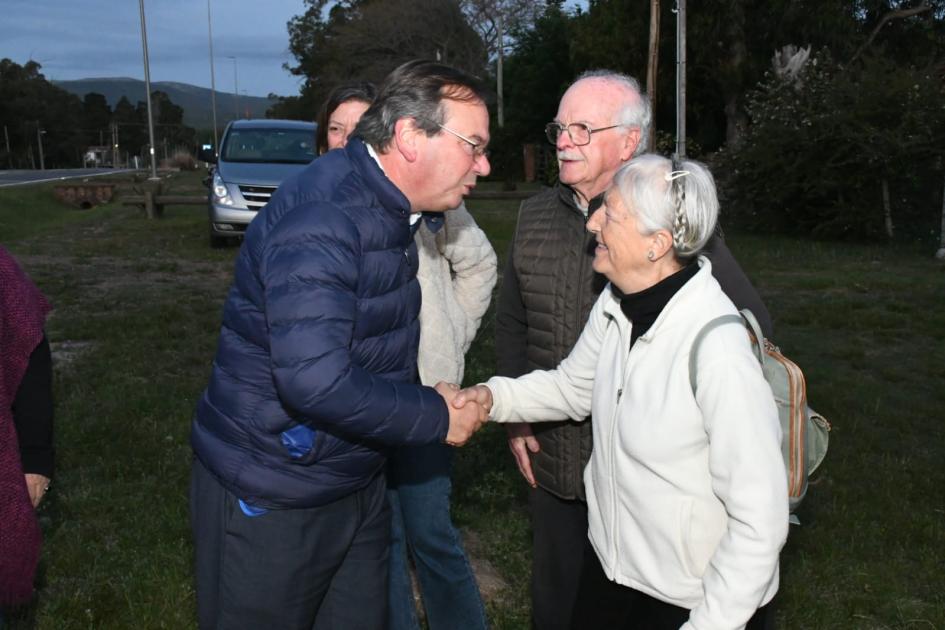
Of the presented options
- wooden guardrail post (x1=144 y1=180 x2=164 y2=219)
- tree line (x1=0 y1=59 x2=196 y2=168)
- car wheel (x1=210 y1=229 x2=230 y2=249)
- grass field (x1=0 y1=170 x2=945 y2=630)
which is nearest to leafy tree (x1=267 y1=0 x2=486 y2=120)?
tree line (x1=0 y1=59 x2=196 y2=168)

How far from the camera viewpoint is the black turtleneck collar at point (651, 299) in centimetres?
238

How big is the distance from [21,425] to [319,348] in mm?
1034

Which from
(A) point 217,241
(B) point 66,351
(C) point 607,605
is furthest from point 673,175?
(A) point 217,241

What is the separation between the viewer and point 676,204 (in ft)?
7.66

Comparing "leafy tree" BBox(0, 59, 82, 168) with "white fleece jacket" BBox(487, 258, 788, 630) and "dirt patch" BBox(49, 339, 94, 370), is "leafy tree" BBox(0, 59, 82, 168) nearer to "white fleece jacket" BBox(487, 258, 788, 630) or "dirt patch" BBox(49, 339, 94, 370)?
"dirt patch" BBox(49, 339, 94, 370)

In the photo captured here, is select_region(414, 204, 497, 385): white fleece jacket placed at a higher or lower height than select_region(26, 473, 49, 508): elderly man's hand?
higher

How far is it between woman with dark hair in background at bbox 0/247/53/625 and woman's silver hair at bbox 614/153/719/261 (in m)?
1.54

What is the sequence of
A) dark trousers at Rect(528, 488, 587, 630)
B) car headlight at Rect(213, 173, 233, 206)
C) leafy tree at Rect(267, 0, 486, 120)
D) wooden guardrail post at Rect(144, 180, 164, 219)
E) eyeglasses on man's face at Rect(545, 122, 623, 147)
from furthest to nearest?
→ leafy tree at Rect(267, 0, 486, 120)
wooden guardrail post at Rect(144, 180, 164, 219)
car headlight at Rect(213, 173, 233, 206)
dark trousers at Rect(528, 488, 587, 630)
eyeglasses on man's face at Rect(545, 122, 623, 147)

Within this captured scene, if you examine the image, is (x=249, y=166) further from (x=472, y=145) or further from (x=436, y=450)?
(x=472, y=145)

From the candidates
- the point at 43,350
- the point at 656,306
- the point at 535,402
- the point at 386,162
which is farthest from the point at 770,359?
the point at 43,350

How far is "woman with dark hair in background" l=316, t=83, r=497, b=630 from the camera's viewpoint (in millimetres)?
3152

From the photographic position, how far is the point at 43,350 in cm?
263

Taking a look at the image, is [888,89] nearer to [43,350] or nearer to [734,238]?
[734,238]

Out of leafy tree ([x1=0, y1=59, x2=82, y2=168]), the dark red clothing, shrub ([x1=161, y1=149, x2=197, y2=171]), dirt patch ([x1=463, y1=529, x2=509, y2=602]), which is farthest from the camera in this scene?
leafy tree ([x1=0, y1=59, x2=82, y2=168])
